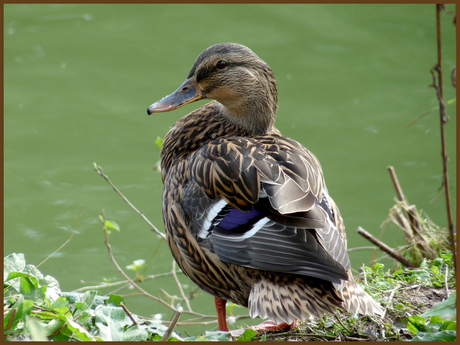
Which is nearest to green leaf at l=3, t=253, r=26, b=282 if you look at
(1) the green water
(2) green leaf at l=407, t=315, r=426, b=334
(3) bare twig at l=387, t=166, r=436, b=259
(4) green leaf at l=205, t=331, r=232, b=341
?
(4) green leaf at l=205, t=331, r=232, b=341

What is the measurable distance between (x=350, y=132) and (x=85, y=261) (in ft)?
12.9

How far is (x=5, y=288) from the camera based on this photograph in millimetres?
3125

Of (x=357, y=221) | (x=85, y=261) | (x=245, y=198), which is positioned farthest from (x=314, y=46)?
(x=245, y=198)

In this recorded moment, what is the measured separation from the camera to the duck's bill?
12.9 ft

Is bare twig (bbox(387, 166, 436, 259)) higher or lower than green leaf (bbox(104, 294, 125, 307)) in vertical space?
lower

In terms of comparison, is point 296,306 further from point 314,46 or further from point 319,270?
point 314,46

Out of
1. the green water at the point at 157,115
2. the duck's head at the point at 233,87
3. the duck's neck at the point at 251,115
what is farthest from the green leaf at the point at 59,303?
the green water at the point at 157,115

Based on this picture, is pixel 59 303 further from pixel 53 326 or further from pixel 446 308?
pixel 446 308

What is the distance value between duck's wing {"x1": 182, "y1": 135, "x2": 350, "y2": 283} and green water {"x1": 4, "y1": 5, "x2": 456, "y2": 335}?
8.12 ft

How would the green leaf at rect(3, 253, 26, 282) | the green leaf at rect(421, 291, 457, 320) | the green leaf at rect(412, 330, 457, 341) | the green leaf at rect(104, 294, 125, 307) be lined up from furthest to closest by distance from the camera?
the green leaf at rect(104, 294, 125, 307) → the green leaf at rect(3, 253, 26, 282) → the green leaf at rect(412, 330, 457, 341) → the green leaf at rect(421, 291, 457, 320)

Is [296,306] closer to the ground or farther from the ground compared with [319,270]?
closer to the ground

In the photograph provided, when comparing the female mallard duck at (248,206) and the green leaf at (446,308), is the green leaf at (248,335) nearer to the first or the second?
the female mallard duck at (248,206)

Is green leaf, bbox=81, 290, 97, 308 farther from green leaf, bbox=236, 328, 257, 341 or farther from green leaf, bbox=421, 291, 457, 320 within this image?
green leaf, bbox=421, 291, 457, 320

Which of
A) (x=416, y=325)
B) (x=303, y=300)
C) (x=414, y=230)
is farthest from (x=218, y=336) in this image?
(x=414, y=230)
